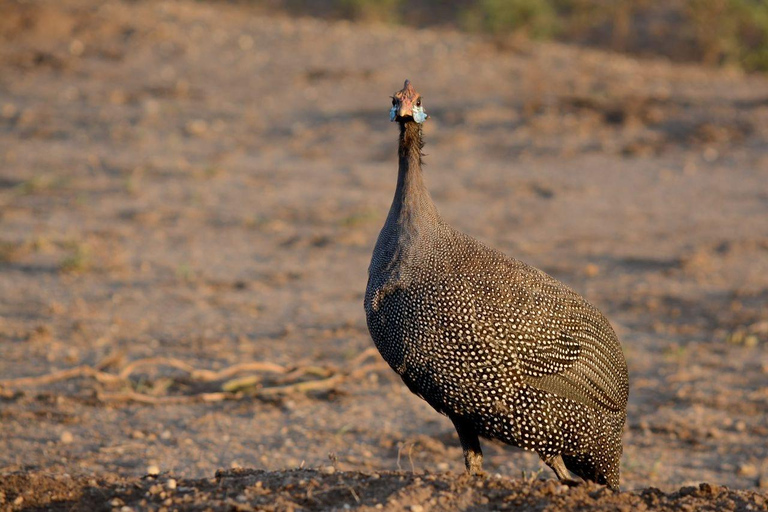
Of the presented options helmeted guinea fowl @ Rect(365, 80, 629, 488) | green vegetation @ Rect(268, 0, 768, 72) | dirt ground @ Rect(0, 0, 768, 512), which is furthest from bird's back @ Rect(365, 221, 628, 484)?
green vegetation @ Rect(268, 0, 768, 72)

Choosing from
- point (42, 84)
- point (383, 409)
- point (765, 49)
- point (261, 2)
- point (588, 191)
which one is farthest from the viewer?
point (261, 2)

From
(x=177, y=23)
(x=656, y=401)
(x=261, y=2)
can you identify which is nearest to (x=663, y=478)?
(x=656, y=401)

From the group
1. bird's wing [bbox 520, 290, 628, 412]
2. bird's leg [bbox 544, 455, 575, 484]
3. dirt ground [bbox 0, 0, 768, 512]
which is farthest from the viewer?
dirt ground [bbox 0, 0, 768, 512]

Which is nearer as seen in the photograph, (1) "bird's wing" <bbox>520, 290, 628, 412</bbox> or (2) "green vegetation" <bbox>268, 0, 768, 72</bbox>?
(1) "bird's wing" <bbox>520, 290, 628, 412</bbox>

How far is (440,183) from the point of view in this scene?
9.95 meters

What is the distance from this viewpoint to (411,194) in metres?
3.91

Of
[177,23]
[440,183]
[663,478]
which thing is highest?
[177,23]

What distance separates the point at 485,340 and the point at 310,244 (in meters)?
4.80

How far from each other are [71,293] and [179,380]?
1.82 m

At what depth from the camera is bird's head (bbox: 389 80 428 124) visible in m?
3.86

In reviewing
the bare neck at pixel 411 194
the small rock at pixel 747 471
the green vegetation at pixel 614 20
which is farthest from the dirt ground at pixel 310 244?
the green vegetation at pixel 614 20

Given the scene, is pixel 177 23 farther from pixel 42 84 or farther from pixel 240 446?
pixel 240 446

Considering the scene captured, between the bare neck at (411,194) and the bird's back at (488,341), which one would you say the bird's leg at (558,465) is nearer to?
the bird's back at (488,341)

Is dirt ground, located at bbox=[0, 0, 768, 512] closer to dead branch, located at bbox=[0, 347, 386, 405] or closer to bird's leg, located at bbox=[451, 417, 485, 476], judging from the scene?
dead branch, located at bbox=[0, 347, 386, 405]
